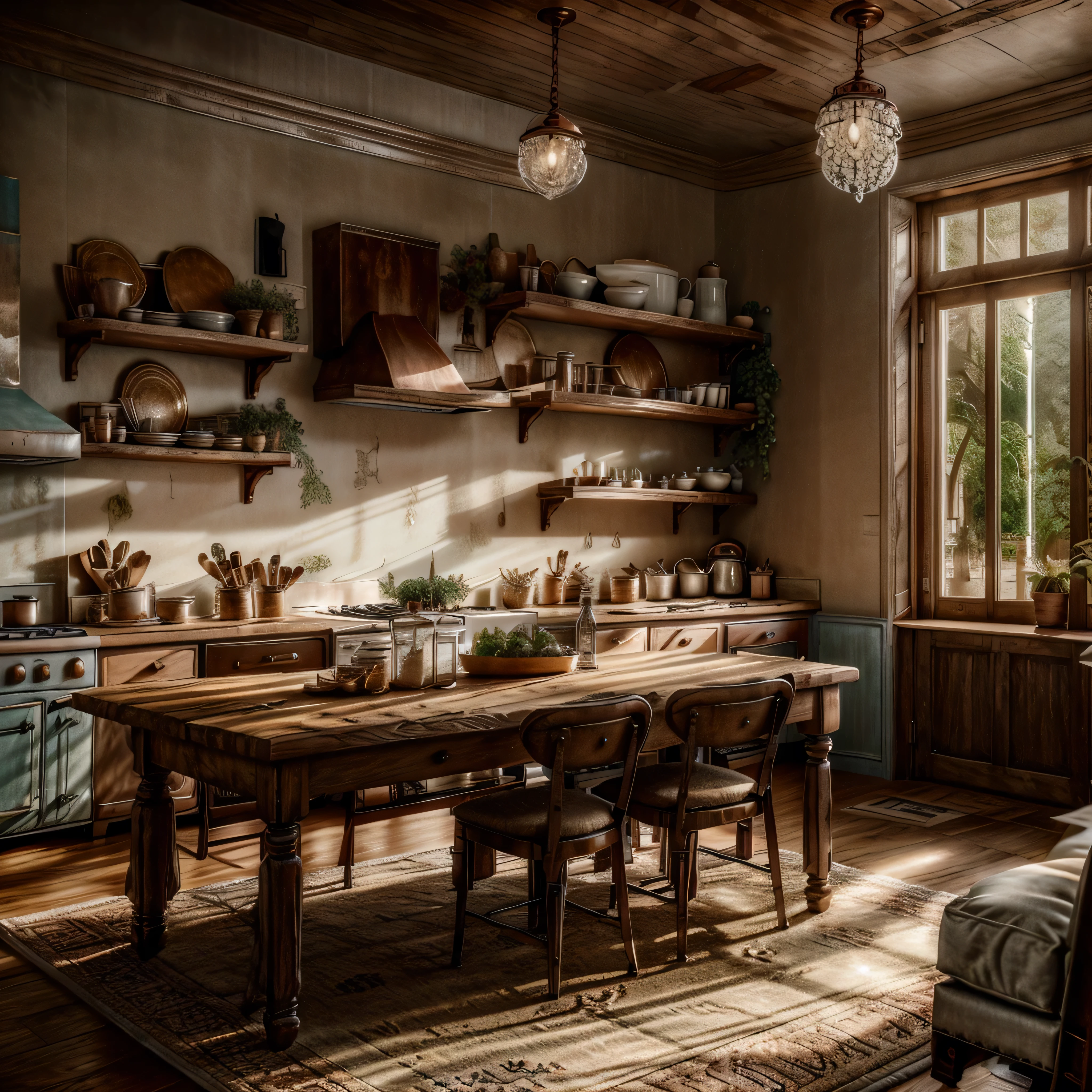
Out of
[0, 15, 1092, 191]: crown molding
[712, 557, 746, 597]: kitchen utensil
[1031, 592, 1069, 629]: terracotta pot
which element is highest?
[0, 15, 1092, 191]: crown molding

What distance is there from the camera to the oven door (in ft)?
13.2

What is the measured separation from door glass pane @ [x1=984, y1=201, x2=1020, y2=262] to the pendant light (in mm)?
2690

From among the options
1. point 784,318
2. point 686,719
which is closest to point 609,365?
point 784,318

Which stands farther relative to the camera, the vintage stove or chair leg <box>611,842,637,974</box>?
the vintage stove

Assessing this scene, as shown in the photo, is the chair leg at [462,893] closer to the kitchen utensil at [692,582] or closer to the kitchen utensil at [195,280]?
the kitchen utensil at [195,280]

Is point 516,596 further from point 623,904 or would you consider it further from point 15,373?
point 623,904

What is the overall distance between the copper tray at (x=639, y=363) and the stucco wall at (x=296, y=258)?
12 centimetres

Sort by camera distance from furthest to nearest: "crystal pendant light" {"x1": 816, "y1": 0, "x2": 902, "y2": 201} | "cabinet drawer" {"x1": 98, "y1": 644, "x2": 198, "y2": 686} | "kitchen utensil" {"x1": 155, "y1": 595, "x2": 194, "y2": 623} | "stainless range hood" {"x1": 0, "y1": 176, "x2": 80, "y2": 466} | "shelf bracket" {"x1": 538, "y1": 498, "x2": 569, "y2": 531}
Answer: "shelf bracket" {"x1": 538, "y1": 498, "x2": 569, "y2": 531}, "kitchen utensil" {"x1": 155, "y1": 595, "x2": 194, "y2": 623}, "cabinet drawer" {"x1": 98, "y1": 644, "x2": 198, "y2": 686}, "stainless range hood" {"x1": 0, "y1": 176, "x2": 80, "y2": 466}, "crystal pendant light" {"x1": 816, "y1": 0, "x2": 902, "y2": 201}

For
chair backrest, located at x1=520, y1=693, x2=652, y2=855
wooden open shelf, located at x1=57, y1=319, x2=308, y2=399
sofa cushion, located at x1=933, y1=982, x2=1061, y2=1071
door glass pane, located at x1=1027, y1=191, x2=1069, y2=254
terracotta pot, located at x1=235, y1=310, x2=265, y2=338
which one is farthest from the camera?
door glass pane, located at x1=1027, y1=191, x2=1069, y2=254

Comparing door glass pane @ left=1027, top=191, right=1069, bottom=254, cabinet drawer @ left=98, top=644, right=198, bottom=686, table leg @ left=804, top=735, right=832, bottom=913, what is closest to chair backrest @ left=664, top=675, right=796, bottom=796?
table leg @ left=804, top=735, right=832, bottom=913

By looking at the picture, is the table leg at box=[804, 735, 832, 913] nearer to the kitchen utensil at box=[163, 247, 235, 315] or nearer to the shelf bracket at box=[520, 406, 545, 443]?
the shelf bracket at box=[520, 406, 545, 443]

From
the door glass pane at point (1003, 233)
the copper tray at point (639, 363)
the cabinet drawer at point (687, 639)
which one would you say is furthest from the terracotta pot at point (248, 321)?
the door glass pane at point (1003, 233)

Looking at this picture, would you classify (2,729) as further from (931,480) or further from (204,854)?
(931,480)

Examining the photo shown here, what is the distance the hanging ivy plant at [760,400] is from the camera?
650 cm
